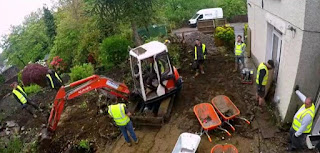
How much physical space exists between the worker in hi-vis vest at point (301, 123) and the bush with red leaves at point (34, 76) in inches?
503

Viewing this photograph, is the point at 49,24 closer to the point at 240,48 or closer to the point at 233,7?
the point at 233,7

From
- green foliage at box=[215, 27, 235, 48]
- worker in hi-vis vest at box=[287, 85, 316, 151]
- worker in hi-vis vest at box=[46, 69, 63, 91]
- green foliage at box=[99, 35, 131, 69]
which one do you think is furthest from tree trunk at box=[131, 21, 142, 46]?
worker in hi-vis vest at box=[287, 85, 316, 151]

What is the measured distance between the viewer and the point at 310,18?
4.89 m

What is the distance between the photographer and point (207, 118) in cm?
686

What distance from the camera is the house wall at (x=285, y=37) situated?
5260mm

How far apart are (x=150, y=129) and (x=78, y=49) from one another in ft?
29.4

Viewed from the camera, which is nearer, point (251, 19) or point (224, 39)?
point (251, 19)

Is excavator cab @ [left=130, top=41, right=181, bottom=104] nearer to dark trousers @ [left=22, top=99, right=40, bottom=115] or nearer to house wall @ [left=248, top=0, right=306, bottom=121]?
house wall @ [left=248, top=0, right=306, bottom=121]

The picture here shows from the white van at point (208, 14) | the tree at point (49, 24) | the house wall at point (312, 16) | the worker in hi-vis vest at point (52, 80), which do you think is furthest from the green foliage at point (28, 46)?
the house wall at point (312, 16)

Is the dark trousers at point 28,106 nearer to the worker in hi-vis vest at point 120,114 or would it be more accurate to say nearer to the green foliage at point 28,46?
the worker in hi-vis vest at point 120,114

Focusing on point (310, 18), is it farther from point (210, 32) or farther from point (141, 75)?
point (210, 32)

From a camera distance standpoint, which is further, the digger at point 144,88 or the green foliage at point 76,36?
the green foliage at point 76,36

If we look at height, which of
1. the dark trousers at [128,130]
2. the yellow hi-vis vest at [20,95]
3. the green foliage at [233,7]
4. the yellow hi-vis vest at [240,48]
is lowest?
the green foliage at [233,7]

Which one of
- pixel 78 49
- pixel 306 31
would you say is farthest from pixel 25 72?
pixel 306 31
